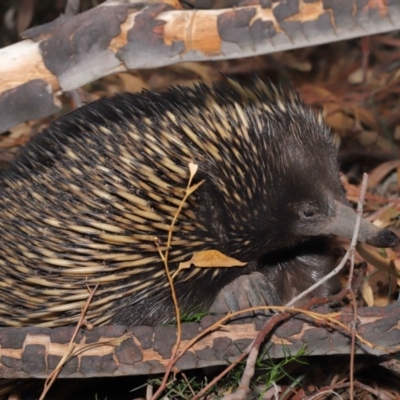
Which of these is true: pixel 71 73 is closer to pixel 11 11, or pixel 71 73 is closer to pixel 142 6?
pixel 142 6

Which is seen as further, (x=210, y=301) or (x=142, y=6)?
(x=210, y=301)

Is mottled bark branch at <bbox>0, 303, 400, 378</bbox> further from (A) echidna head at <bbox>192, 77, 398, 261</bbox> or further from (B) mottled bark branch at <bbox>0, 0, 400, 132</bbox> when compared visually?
(B) mottled bark branch at <bbox>0, 0, 400, 132</bbox>

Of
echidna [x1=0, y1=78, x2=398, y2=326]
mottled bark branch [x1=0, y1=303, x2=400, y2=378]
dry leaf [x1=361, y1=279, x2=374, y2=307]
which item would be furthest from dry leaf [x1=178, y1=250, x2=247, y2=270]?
dry leaf [x1=361, y1=279, x2=374, y2=307]

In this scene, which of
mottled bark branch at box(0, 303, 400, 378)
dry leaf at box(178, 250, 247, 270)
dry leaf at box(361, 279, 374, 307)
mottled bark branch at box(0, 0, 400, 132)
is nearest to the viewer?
mottled bark branch at box(0, 0, 400, 132)

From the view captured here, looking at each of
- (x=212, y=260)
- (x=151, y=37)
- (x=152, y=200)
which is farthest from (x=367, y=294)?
(x=151, y=37)

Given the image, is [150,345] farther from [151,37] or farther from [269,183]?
[151,37]

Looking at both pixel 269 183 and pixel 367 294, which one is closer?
pixel 269 183

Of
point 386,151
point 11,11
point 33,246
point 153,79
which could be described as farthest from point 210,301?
point 11,11
